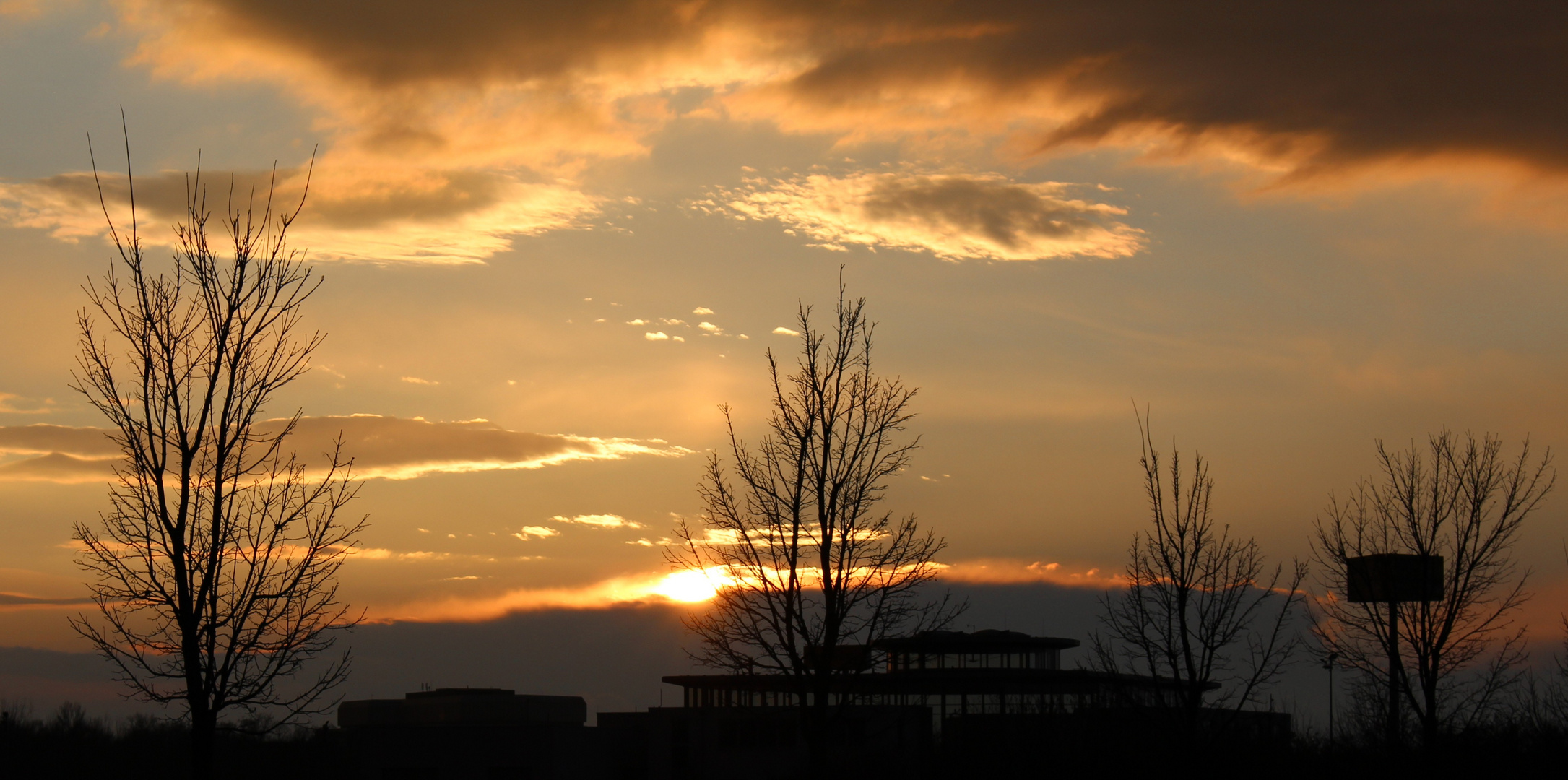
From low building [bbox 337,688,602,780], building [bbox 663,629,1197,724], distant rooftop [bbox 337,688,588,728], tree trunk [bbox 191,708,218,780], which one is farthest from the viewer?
distant rooftop [bbox 337,688,588,728]

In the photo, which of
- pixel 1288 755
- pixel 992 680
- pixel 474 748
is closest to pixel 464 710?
pixel 474 748

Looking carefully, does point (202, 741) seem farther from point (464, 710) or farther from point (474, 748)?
point (464, 710)

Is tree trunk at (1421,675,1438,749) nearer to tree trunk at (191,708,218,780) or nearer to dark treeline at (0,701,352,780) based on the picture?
tree trunk at (191,708,218,780)

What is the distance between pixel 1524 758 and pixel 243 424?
90.8 ft

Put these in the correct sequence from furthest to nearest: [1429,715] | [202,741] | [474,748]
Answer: [474,748] → [1429,715] → [202,741]

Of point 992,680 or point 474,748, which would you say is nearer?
point 992,680

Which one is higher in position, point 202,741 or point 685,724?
point 202,741

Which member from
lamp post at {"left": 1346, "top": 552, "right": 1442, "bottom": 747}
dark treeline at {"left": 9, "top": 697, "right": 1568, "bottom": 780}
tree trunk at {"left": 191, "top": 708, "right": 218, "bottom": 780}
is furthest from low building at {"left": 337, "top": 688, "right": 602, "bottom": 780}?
tree trunk at {"left": 191, "top": 708, "right": 218, "bottom": 780}

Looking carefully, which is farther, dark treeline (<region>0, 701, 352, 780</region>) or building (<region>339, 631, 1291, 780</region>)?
dark treeline (<region>0, 701, 352, 780</region>)

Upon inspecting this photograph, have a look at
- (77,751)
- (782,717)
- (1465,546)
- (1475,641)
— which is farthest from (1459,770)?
(77,751)

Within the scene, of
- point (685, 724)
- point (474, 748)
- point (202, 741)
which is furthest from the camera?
point (685, 724)

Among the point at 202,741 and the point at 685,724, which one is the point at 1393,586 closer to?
the point at 202,741

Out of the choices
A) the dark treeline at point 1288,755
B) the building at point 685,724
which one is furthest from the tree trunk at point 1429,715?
the building at point 685,724

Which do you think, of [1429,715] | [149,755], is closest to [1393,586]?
[1429,715]
